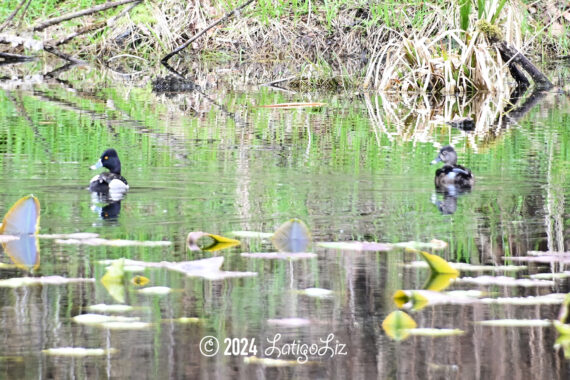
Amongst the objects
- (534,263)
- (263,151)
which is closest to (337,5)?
(263,151)

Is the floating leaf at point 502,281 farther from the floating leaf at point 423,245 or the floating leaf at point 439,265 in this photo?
the floating leaf at point 423,245

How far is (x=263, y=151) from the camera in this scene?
35.6 ft

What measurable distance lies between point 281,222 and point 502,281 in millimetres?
1953

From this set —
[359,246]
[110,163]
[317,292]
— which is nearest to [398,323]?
[317,292]

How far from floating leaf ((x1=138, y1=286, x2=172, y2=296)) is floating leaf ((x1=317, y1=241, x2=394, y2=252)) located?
4.21 feet

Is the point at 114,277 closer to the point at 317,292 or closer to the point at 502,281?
the point at 317,292

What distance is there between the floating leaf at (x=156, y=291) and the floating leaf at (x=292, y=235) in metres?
1.15

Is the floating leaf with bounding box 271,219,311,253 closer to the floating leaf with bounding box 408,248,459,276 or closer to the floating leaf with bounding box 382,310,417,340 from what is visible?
the floating leaf with bounding box 408,248,459,276

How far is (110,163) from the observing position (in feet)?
30.1

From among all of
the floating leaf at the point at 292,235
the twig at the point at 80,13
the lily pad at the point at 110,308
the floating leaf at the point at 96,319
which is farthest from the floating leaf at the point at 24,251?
the twig at the point at 80,13

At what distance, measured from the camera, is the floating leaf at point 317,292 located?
5217 mm

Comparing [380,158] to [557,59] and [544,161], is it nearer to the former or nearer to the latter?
[544,161]

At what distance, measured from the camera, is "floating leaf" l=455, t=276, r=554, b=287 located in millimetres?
5488

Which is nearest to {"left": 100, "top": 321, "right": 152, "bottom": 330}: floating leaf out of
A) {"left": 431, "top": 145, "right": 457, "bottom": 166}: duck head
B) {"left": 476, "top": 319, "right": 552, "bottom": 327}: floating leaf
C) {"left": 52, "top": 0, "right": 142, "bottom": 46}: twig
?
{"left": 476, "top": 319, "right": 552, "bottom": 327}: floating leaf
